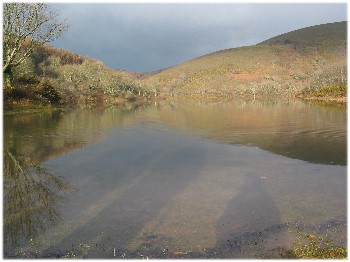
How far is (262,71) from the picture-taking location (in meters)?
159

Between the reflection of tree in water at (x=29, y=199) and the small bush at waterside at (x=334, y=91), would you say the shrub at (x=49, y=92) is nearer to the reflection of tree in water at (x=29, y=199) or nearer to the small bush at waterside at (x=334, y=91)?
the reflection of tree in water at (x=29, y=199)

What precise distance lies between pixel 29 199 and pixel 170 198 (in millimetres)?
3578

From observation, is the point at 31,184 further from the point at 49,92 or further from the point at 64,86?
the point at 64,86

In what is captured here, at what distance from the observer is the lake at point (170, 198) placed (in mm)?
7480

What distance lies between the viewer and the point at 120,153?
56.9ft

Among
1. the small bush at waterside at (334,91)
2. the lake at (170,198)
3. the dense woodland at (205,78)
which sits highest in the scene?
the dense woodland at (205,78)

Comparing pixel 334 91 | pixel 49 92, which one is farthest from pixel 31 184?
pixel 334 91

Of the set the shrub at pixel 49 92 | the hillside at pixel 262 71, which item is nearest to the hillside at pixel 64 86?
Answer: the shrub at pixel 49 92

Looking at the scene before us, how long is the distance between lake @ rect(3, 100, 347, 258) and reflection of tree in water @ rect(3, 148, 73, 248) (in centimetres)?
3

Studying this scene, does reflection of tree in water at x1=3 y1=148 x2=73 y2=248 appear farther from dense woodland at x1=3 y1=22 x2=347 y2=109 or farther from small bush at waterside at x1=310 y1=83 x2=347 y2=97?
small bush at waterside at x1=310 y1=83 x2=347 y2=97

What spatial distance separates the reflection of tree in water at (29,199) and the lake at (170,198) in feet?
0.08

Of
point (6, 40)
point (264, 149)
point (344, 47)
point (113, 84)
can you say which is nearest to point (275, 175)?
point (264, 149)

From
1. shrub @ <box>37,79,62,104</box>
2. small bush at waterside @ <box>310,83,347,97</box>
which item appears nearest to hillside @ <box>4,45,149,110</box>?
shrub @ <box>37,79,62,104</box>

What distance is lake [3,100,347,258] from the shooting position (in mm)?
7480
